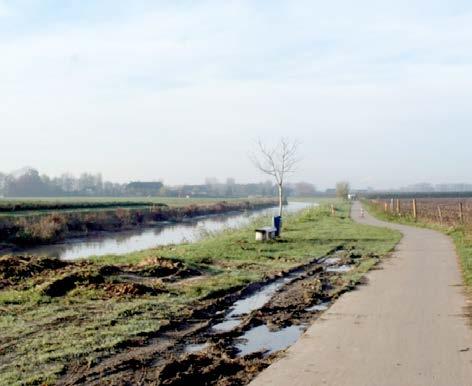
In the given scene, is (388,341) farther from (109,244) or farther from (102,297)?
(109,244)

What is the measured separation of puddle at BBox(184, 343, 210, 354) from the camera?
775 centimetres

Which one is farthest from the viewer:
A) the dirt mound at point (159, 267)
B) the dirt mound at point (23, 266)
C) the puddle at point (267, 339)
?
the dirt mound at point (159, 267)

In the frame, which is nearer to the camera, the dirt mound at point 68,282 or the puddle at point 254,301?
the puddle at point 254,301

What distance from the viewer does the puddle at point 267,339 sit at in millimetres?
7934

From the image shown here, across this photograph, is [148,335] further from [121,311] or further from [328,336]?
[328,336]

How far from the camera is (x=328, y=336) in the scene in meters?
8.35

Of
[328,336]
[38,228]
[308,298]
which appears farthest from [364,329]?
[38,228]

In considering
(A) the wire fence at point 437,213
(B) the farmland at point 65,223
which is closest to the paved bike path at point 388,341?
(A) the wire fence at point 437,213

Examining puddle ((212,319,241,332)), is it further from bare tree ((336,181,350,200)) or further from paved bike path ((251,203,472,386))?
bare tree ((336,181,350,200))

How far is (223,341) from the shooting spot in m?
8.30

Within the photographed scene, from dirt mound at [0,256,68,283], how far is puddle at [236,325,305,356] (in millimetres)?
6793

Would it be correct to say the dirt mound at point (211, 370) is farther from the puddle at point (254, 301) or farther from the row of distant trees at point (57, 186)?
the row of distant trees at point (57, 186)

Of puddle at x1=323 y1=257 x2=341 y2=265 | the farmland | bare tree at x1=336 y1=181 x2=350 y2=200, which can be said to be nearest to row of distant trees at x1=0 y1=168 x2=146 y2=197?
bare tree at x1=336 y1=181 x2=350 y2=200

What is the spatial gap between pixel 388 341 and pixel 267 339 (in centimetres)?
167
